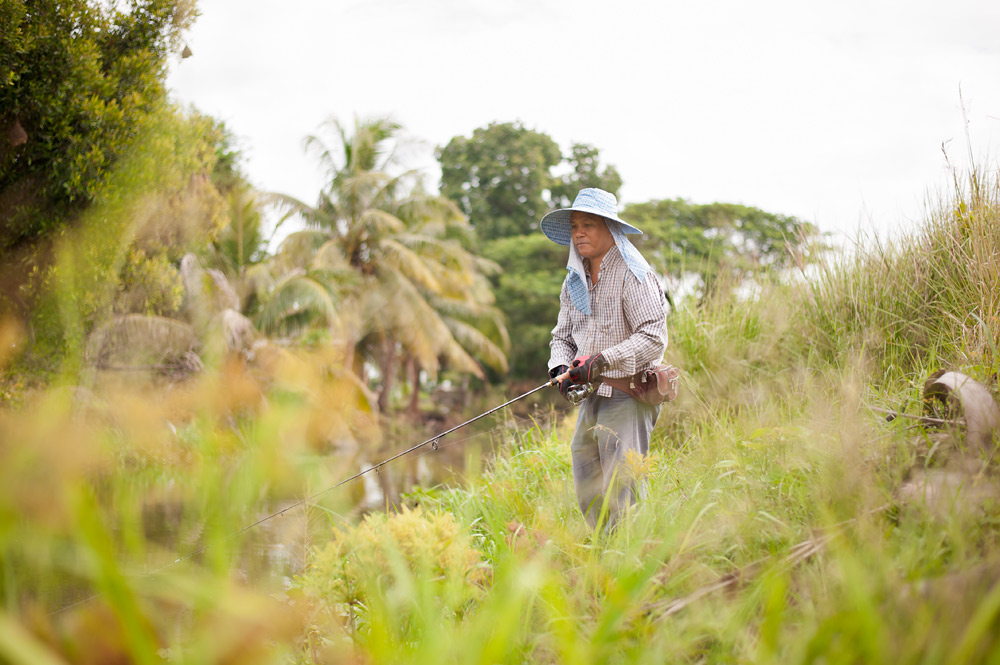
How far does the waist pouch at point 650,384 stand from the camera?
9.79ft

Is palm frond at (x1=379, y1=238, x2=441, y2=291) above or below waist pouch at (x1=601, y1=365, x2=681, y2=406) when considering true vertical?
above

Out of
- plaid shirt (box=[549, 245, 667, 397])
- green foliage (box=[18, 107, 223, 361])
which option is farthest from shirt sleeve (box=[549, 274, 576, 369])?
green foliage (box=[18, 107, 223, 361])

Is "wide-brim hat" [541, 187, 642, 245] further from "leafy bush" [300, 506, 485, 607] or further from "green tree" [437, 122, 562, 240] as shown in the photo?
"green tree" [437, 122, 562, 240]

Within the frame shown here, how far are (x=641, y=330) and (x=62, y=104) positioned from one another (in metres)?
6.33

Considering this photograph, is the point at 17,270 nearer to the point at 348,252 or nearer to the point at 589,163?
the point at 348,252

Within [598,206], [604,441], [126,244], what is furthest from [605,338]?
[126,244]

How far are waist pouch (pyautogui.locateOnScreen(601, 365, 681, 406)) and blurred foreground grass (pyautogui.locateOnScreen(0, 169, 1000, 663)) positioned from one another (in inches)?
12.4

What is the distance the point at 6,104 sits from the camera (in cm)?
624

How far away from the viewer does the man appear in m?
2.94

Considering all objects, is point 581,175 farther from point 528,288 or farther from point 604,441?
point 604,441

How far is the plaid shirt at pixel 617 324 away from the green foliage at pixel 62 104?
18.2 feet

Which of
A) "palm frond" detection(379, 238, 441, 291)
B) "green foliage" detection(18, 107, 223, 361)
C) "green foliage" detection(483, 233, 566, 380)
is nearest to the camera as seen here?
"green foliage" detection(18, 107, 223, 361)

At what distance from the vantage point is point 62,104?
259 inches

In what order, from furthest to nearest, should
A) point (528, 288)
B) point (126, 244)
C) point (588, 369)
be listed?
point (528, 288), point (126, 244), point (588, 369)
